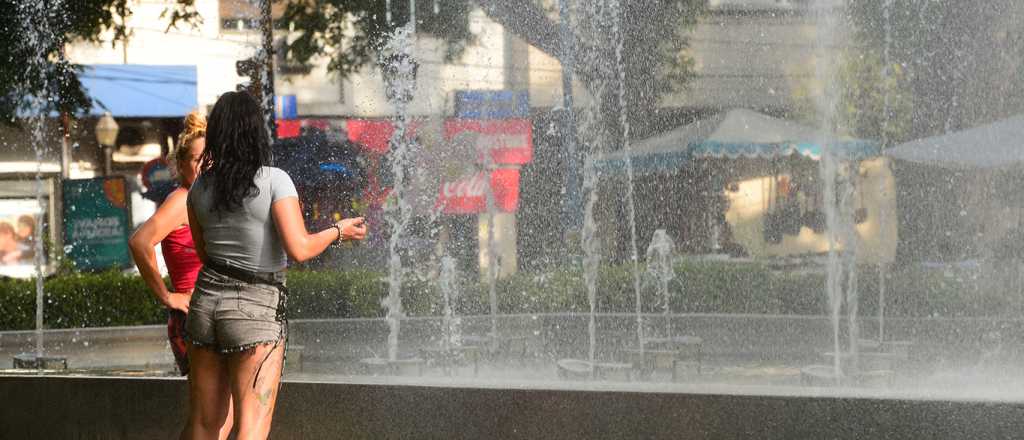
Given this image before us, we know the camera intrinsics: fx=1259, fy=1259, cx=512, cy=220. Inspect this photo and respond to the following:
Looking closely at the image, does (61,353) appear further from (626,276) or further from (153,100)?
(153,100)

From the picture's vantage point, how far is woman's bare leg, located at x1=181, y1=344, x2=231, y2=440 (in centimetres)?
336

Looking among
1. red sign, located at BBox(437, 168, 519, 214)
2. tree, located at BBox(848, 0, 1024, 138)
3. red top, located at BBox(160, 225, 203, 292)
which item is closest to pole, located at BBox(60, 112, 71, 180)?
red sign, located at BBox(437, 168, 519, 214)

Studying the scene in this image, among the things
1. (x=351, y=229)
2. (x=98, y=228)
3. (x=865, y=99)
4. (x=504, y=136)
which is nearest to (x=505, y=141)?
(x=504, y=136)

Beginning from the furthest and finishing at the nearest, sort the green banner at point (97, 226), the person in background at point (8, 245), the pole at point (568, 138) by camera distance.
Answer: the person in background at point (8, 245) < the green banner at point (97, 226) < the pole at point (568, 138)

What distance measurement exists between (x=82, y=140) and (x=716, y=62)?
938 centimetres

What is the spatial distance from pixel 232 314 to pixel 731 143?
1075cm

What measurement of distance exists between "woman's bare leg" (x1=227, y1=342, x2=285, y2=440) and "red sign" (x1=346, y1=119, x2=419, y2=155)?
44.3 ft

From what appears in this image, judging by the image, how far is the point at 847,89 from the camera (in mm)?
15945

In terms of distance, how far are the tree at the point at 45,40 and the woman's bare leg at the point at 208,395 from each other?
30.8ft

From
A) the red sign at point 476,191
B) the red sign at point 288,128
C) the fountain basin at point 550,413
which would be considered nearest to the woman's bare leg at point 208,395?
the fountain basin at point 550,413

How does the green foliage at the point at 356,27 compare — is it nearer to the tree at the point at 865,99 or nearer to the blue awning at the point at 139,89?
the blue awning at the point at 139,89

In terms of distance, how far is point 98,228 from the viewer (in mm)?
14625

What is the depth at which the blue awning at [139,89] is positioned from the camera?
17.7 metres

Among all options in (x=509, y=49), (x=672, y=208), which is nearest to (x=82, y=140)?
(x=509, y=49)
